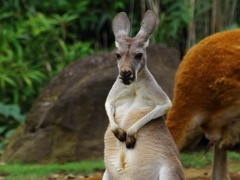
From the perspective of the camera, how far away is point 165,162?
323 cm

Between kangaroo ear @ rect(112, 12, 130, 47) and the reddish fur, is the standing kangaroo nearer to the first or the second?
kangaroo ear @ rect(112, 12, 130, 47)

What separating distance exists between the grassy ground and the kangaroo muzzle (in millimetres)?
2476

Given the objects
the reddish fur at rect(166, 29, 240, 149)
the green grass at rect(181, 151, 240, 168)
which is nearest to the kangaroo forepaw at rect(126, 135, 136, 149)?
the reddish fur at rect(166, 29, 240, 149)

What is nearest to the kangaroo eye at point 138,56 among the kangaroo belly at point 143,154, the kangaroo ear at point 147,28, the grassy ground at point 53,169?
the kangaroo ear at point 147,28

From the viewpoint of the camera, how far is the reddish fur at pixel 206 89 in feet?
15.1

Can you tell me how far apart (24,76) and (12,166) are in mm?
2494

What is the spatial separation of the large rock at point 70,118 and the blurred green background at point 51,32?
3.73 ft

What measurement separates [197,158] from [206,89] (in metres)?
1.83

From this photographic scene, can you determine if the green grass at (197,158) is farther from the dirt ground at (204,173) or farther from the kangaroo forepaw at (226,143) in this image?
the kangaroo forepaw at (226,143)

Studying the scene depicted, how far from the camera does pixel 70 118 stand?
21.0 feet

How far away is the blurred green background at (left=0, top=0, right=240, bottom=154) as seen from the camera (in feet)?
26.8

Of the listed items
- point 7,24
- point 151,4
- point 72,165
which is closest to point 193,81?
point 72,165

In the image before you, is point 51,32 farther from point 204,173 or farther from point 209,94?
point 209,94

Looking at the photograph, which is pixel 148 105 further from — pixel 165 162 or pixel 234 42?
pixel 234 42
